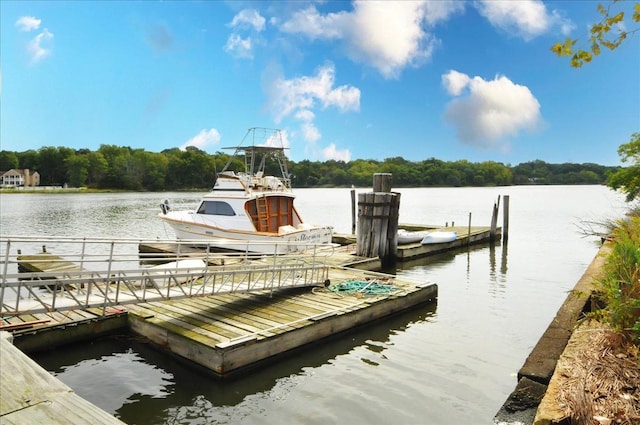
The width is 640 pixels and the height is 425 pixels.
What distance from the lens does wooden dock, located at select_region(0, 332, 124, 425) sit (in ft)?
8.55

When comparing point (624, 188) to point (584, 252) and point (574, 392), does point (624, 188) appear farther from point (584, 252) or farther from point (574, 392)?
point (574, 392)

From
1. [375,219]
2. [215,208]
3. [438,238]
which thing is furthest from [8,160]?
[375,219]

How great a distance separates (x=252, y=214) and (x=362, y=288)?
795 cm

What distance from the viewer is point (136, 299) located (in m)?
7.03

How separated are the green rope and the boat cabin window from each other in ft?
26.2

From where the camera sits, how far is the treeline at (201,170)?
327ft

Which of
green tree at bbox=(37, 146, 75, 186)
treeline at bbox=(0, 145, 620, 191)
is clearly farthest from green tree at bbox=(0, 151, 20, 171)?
green tree at bbox=(37, 146, 75, 186)

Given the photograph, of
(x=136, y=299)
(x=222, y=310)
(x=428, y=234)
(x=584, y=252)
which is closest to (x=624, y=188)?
(x=584, y=252)

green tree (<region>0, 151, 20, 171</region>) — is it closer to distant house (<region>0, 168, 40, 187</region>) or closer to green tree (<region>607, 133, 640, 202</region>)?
distant house (<region>0, 168, 40, 187</region>)

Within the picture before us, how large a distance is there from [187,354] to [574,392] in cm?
535

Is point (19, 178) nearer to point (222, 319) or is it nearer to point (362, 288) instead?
point (362, 288)

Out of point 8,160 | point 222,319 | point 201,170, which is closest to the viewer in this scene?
point 222,319

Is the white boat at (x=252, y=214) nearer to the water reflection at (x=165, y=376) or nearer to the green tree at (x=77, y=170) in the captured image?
the water reflection at (x=165, y=376)

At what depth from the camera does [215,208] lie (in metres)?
17.8
